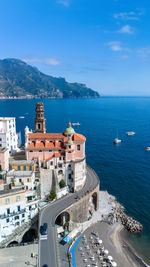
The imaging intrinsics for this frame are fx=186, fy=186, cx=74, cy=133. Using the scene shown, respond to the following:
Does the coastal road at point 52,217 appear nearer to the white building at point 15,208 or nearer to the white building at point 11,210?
the white building at point 15,208

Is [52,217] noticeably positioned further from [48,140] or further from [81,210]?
[48,140]

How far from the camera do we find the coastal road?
4228cm

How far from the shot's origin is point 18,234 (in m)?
53.9

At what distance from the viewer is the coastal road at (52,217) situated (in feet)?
139

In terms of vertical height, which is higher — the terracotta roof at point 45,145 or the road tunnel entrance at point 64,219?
the terracotta roof at point 45,145

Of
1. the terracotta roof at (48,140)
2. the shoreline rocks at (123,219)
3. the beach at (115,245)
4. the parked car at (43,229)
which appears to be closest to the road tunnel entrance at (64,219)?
the beach at (115,245)

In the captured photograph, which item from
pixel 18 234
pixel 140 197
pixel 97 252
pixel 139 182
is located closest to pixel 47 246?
Result: pixel 18 234

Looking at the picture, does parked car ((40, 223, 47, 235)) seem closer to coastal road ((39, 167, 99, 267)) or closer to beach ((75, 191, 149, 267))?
coastal road ((39, 167, 99, 267))

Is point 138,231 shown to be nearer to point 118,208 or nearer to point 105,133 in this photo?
Result: point 118,208

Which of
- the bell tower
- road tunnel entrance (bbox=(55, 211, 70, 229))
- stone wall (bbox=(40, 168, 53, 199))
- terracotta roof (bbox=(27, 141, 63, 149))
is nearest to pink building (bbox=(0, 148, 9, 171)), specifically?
terracotta roof (bbox=(27, 141, 63, 149))

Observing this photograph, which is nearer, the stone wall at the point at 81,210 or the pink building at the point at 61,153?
the stone wall at the point at 81,210

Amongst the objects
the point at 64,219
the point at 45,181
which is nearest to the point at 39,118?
the point at 45,181

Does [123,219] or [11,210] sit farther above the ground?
[11,210]

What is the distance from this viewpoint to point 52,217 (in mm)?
54719
